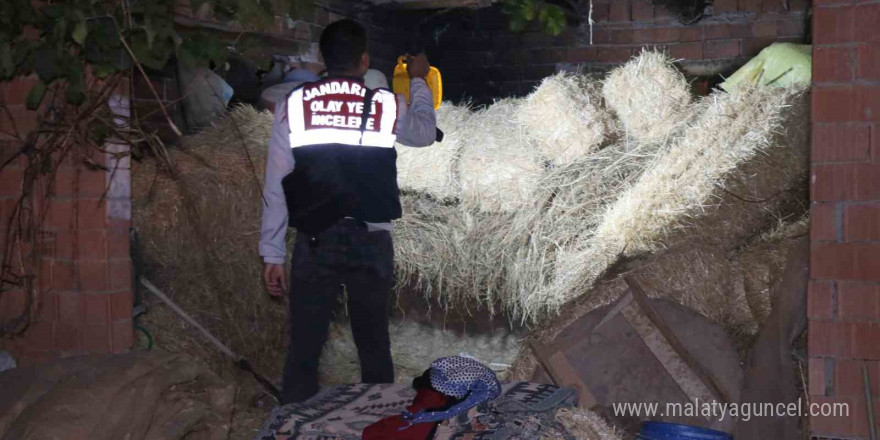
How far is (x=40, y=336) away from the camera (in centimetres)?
376

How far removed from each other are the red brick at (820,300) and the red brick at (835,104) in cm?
54

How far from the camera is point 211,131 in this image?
4926mm

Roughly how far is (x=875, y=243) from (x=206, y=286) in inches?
120

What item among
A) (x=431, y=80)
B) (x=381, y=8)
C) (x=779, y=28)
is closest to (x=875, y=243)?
(x=431, y=80)

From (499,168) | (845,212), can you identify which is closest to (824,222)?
(845,212)

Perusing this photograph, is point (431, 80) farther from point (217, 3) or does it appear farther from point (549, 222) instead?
point (217, 3)

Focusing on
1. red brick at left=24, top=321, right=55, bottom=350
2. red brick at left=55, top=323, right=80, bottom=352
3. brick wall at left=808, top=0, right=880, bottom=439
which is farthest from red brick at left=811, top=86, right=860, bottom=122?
red brick at left=24, top=321, right=55, bottom=350

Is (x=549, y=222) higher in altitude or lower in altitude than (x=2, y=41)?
lower

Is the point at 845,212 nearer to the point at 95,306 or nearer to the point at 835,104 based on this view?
→ the point at 835,104

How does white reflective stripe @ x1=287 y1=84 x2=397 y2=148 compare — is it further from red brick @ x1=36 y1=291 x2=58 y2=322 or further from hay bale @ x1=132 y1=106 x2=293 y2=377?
red brick @ x1=36 y1=291 x2=58 y2=322

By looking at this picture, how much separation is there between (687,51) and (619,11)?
23.8 inches

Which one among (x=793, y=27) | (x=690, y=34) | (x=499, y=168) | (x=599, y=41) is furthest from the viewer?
(x=599, y=41)

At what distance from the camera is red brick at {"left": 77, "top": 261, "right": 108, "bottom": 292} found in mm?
3730

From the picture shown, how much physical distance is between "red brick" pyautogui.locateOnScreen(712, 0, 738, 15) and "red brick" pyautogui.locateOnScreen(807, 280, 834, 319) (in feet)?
14.0
